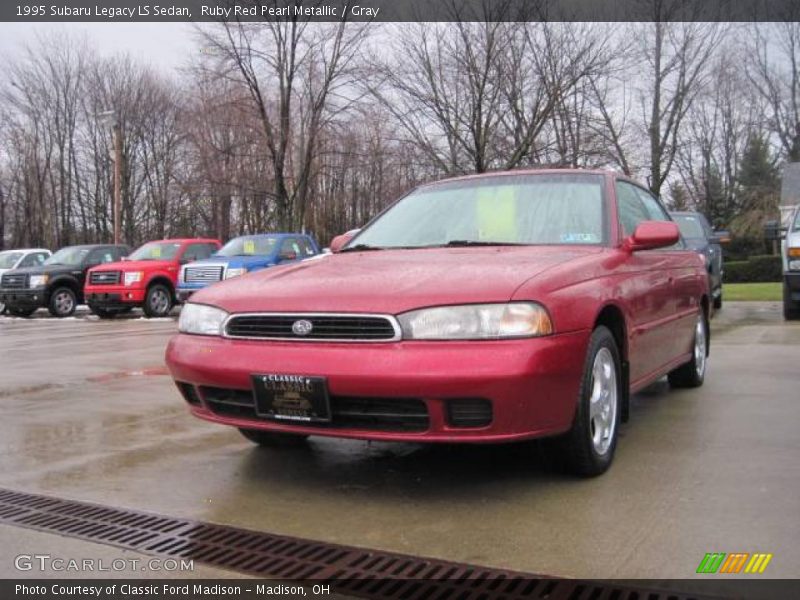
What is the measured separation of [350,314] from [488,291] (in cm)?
60

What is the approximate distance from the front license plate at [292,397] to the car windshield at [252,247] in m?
12.5

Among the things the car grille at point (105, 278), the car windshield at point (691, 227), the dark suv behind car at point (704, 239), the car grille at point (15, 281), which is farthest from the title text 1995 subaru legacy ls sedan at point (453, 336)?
the car grille at point (15, 281)

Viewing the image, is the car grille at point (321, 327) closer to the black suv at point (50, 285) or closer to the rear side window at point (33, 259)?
the black suv at point (50, 285)

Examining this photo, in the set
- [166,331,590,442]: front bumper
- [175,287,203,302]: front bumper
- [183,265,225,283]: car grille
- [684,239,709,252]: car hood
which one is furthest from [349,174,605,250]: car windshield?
[175,287,203,302]: front bumper

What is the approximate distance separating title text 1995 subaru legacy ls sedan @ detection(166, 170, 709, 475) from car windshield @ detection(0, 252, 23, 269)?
20043 millimetres

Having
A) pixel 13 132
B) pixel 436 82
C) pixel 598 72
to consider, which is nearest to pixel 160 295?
pixel 436 82

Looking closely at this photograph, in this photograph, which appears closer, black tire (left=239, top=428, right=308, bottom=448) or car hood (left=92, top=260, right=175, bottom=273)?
black tire (left=239, top=428, right=308, bottom=448)

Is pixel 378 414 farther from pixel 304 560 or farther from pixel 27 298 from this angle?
pixel 27 298

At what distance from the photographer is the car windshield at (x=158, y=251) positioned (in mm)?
17980

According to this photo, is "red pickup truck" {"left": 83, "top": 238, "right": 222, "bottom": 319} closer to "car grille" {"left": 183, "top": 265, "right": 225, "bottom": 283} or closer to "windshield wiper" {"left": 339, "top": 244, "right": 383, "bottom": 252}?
"car grille" {"left": 183, "top": 265, "right": 225, "bottom": 283}

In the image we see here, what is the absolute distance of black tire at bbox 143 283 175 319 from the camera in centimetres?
1714

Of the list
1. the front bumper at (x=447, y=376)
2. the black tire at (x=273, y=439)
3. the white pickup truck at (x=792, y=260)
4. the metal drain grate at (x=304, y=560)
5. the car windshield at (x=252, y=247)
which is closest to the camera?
the metal drain grate at (x=304, y=560)

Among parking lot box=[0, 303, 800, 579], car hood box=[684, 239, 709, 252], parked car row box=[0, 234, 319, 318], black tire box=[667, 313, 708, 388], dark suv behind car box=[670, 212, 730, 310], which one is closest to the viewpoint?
parking lot box=[0, 303, 800, 579]

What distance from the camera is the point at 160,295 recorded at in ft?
57.3
